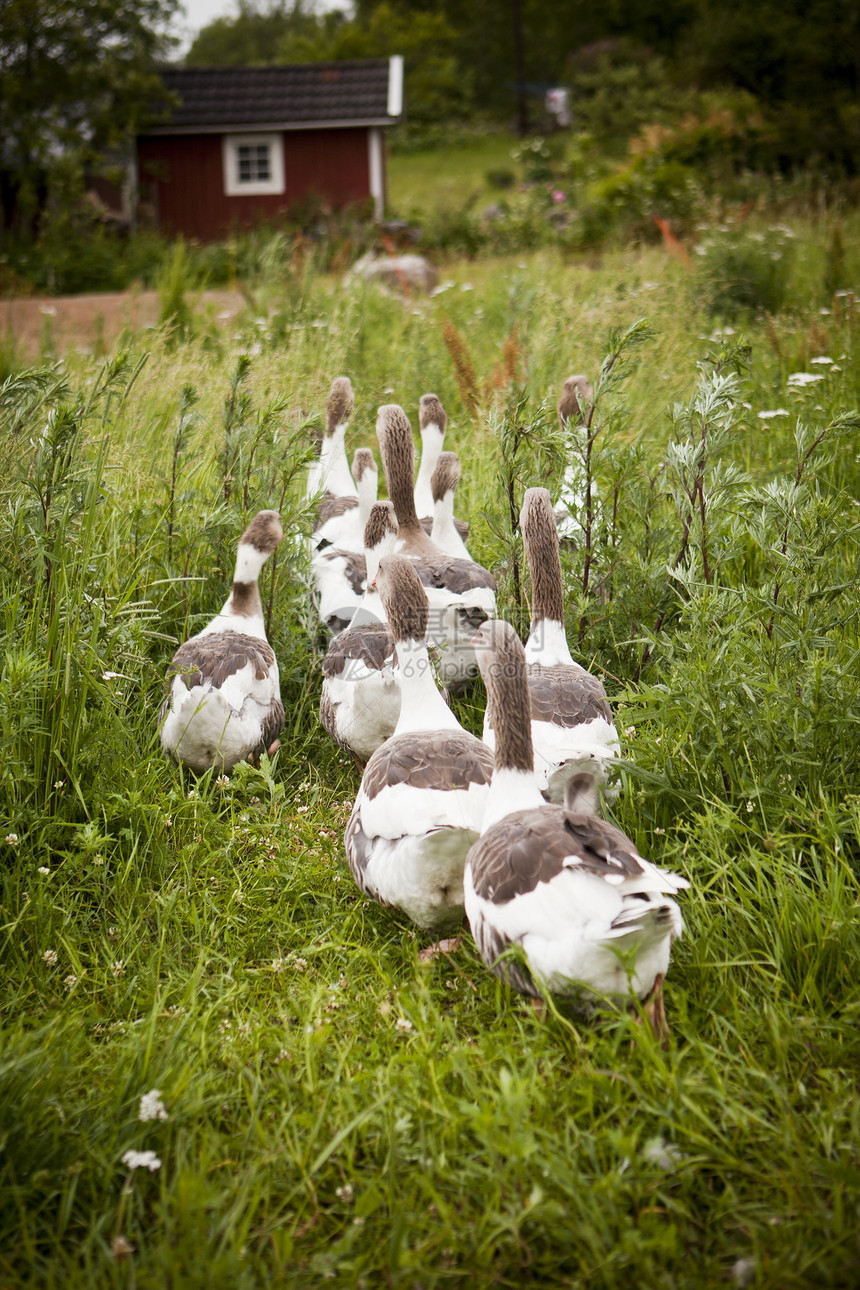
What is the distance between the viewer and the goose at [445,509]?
425cm

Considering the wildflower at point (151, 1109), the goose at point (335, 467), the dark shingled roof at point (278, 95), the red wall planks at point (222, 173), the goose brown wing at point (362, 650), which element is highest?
the dark shingled roof at point (278, 95)

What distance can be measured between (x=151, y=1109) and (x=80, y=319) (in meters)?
12.0

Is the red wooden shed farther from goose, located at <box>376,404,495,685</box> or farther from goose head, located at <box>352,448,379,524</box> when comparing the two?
goose, located at <box>376,404,495,685</box>

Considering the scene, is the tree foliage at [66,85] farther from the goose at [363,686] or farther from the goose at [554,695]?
the goose at [554,695]

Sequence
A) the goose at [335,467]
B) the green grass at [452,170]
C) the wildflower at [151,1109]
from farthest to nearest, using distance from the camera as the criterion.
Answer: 1. the green grass at [452,170]
2. the goose at [335,467]
3. the wildflower at [151,1109]

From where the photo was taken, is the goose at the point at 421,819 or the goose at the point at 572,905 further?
the goose at the point at 421,819

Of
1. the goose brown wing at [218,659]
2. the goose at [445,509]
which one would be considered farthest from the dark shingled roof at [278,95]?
the goose brown wing at [218,659]

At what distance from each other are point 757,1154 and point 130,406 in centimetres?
468

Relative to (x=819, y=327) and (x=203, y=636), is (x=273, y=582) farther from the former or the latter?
(x=819, y=327)

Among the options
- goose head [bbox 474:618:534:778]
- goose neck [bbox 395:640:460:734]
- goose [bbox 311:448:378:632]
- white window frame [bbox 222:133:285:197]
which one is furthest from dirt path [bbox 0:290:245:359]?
white window frame [bbox 222:133:285:197]

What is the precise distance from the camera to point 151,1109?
2006mm

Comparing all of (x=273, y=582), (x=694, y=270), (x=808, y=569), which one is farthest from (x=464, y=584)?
(x=694, y=270)

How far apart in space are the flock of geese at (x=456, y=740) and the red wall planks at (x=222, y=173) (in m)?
20.6

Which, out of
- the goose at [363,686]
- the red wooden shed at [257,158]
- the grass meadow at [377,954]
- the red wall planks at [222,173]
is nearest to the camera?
the grass meadow at [377,954]
